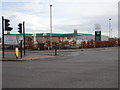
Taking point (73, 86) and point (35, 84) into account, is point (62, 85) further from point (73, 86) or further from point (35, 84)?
point (35, 84)

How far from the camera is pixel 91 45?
4762cm

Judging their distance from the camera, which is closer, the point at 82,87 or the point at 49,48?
the point at 82,87

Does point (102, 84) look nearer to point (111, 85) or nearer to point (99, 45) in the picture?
point (111, 85)

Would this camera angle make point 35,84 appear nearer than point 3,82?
Yes

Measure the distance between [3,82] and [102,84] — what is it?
4.04m

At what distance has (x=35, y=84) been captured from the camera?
761 cm

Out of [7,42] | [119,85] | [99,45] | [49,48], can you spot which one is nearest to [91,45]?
[99,45]

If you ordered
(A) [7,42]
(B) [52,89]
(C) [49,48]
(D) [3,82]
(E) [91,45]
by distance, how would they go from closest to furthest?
(B) [52,89] → (D) [3,82] → (C) [49,48] → (A) [7,42] → (E) [91,45]

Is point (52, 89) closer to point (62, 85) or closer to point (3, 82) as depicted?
point (62, 85)

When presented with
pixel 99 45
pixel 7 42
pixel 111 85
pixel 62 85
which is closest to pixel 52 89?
pixel 62 85

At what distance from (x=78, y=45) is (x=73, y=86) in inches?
1557

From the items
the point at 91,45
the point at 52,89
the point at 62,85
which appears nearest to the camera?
the point at 52,89

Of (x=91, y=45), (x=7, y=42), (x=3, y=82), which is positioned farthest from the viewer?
(x=91, y=45)

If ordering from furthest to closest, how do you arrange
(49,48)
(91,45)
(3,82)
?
1. (91,45)
2. (49,48)
3. (3,82)
